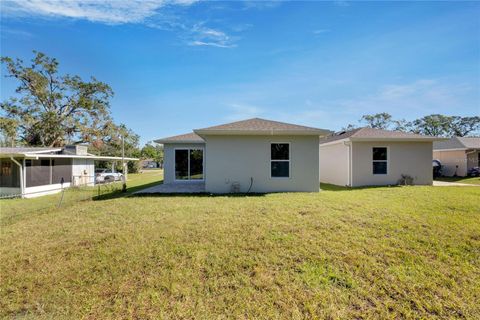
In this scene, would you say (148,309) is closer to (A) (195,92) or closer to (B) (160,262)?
(B) (160,262)

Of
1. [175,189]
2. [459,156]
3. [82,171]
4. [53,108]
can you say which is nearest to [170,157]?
[175,189]

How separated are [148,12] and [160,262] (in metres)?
8.19

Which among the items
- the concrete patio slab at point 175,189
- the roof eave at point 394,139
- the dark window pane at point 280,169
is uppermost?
the roof eave at point 394,139

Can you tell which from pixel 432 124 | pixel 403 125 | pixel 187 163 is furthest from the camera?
pixel 403 125

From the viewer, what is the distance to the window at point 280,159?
968 cm

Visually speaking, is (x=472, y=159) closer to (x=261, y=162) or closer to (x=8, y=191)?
(x=261, y=162)

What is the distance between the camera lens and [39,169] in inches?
542

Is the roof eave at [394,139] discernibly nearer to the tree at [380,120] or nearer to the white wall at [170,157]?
the white wall at [170,157]

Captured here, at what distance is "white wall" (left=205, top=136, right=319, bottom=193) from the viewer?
377 inches

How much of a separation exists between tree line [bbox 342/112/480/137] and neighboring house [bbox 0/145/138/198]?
132 feet

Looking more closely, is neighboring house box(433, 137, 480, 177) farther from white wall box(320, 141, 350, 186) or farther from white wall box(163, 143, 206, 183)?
white wall box(163, 143, 206, 183)

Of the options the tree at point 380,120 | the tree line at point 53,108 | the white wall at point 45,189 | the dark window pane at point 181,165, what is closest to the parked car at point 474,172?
the dark window pane at point 181,165

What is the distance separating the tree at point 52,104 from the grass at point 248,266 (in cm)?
2259

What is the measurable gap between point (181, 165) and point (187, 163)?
1.26ft
